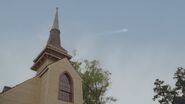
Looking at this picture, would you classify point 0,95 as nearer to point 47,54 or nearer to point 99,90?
point 47,54

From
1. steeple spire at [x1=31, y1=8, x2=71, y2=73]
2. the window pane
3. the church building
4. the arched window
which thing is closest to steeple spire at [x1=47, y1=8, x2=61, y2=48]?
steeple spire at [x1=31, y1=8, x2=71, y2=73]

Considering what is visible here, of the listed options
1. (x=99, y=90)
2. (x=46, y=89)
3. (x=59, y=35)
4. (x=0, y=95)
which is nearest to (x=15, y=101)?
(x=0, y=95)

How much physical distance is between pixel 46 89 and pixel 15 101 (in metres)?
2.90

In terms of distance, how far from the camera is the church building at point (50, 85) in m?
22.4

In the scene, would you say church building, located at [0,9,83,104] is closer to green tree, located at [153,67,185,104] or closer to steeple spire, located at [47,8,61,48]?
steeple spire, located at [47,8,61,48]

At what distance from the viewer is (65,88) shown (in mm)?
25016

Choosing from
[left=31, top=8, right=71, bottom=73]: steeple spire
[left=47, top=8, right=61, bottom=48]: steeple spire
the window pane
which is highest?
[left=47, top=8, right=61, bottom=48]: steeple spire

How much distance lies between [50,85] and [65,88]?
205 centimetres

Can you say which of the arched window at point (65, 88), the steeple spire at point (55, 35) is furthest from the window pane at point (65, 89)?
the steeple spire at point (55, 35)

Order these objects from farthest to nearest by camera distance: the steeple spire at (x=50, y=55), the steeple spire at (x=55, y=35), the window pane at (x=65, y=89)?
the steeple spire at (x=55, y=35)
the steeple spire at (x=50, y=55)
the window pane at (x=65, y=89)

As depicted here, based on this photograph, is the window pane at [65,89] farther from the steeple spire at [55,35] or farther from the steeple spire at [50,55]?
the steeple spire at [55,35]

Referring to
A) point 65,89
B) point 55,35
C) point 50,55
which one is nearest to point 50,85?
point 65,89

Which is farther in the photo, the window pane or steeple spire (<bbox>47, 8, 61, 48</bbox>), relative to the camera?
steeple spire (<bbox>47, 8, 61, 48</bbox>)

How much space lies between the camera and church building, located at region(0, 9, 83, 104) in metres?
22.4
